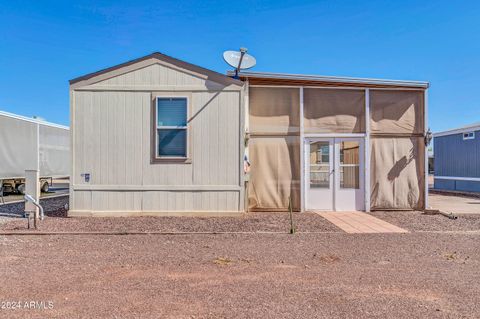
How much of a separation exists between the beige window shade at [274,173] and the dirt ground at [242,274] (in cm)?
214

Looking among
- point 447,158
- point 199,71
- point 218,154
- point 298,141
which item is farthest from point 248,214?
point 447,158

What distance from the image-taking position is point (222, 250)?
517cm

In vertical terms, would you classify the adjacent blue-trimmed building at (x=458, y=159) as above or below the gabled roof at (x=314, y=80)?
below

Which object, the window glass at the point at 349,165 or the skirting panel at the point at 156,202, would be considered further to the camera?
the window glass at the point at 349,165

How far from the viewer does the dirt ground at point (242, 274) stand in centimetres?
313

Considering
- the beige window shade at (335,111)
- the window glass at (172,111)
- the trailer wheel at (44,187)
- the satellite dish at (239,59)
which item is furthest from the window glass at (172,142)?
the trailer wheel at (44,187)

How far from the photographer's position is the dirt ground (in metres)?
3.13

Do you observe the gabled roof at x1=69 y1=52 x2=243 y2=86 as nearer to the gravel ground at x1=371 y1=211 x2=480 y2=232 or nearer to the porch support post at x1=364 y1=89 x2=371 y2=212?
the porch support post at x1=364 y1=89 x2=371 y2=212

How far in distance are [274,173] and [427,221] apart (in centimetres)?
366

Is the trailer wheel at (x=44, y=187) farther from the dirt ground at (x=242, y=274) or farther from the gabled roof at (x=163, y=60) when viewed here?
the dirt ground at (x=242, y=274)

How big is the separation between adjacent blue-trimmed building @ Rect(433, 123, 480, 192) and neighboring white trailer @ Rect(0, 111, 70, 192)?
1828 cm

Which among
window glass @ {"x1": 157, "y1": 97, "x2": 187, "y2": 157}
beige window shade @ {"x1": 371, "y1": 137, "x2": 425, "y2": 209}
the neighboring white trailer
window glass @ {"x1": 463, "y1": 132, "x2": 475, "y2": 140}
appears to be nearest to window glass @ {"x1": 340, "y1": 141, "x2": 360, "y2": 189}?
beige window shade @ {"x1": 371, "y1": 137, "x2": 425, "y2": 209}

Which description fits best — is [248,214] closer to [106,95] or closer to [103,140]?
[103,140]

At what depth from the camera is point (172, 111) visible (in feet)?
26.3
